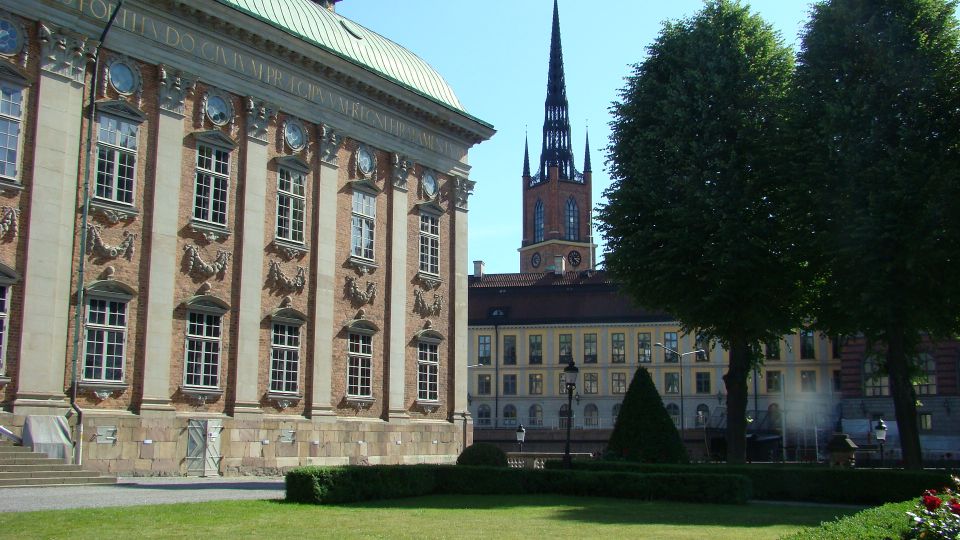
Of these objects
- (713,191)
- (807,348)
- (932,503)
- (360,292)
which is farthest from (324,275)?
(807,348)

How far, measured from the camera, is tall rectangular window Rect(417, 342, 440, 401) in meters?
41.4

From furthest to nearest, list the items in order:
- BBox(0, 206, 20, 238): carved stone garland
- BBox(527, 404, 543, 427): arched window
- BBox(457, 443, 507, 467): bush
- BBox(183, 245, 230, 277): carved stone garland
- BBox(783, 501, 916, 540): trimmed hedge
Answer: BBox(527, 404, 543, 427): arched window, BBox(183, 245, 230, 277): carved stone garland, BBox(457, 443, 507, 467): bush, BBox(0, 206, 20, 238): carved stone garland, BBox(783, 501, 916, 540): trimmed hedge

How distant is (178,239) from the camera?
31.1 meters

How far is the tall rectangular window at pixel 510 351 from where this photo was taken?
93.1 meters

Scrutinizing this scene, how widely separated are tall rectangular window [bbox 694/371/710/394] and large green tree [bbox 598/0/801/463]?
2058 inches

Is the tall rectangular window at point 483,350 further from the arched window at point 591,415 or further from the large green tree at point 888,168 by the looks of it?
the large green tree at point 888,168

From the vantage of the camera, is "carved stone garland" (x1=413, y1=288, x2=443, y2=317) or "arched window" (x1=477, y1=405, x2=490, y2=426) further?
"arched window" (x1=477, y1=405, x2=490, y2=426)

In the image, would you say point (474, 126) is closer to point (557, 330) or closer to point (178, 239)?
point (178, 239)

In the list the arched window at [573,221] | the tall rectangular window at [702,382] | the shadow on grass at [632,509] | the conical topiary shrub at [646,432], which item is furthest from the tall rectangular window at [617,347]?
the shadow on grass at [632,509]

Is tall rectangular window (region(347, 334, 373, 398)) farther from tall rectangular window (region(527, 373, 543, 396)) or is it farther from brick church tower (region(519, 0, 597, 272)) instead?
brick church tower (region(519, 0, 597, 272))

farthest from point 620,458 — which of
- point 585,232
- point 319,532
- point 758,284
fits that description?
point 585,232

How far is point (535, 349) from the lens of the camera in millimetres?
92500

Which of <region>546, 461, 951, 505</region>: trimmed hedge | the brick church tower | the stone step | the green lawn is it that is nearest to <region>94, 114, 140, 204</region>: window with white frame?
the stone step

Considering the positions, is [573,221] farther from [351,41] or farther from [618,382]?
[351,41]
